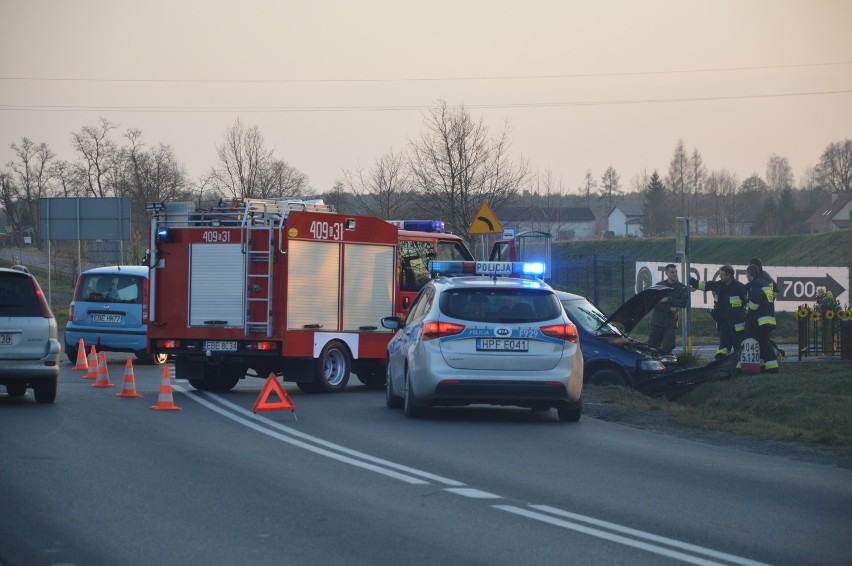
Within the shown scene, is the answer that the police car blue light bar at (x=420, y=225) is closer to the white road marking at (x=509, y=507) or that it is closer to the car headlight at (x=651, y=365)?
the car headlight at (x=651, y=365)

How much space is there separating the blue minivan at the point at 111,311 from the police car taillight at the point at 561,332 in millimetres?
11483

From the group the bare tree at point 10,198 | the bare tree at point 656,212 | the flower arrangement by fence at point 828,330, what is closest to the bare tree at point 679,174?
the bare tree at point 656,212

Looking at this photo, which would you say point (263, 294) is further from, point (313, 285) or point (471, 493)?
point (471, 493)

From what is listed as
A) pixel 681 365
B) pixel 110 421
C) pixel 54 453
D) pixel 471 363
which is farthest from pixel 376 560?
pixel 681 365

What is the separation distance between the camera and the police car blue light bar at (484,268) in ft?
50.1

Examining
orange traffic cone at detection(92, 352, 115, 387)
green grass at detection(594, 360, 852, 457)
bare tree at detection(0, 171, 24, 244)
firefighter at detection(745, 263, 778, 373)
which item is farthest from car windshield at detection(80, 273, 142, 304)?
bare tree at detection(0, 171, 24, 244)

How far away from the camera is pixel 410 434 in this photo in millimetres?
12648

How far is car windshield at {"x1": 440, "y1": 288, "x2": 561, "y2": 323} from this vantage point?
44.8 feet

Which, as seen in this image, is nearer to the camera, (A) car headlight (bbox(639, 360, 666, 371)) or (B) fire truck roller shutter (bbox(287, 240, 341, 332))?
(B) fire truck roller shutter (bbox(287, 240, 341, 332))

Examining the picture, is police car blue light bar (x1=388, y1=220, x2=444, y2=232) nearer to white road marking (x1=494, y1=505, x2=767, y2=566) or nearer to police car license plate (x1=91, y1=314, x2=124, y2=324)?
police car license plate (x1=91, y1=314, x2=124, y2=324)

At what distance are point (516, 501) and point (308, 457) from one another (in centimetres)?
279

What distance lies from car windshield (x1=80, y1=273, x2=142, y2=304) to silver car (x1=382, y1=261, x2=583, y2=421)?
10.8 meters

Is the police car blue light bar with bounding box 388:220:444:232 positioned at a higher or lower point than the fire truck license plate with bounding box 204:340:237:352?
higher

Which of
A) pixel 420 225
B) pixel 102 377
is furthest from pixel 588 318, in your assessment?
pixel 102 377
